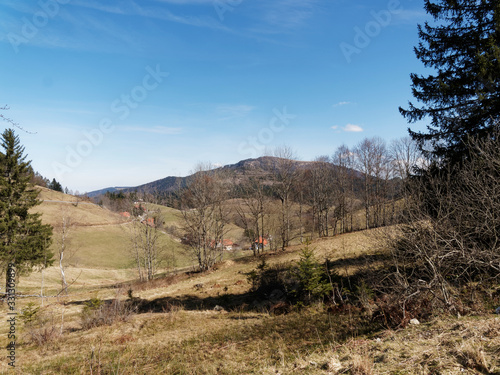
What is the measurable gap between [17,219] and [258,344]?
1211 inches

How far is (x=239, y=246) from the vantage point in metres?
73.1

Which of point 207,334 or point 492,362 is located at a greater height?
point 492,362

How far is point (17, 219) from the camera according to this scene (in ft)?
87.1

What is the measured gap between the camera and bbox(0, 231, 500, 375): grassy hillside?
4281 mm

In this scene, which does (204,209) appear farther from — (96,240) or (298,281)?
(96,240)

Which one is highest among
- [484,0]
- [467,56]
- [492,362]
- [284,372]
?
[484,0]

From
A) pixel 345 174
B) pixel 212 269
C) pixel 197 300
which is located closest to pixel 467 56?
pixel 197 300

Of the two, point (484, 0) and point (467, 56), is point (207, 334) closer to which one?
point (467, 56)

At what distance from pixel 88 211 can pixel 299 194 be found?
6761 cm

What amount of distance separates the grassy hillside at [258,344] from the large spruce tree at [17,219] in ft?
37.9

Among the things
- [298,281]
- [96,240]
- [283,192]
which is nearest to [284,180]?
[283,192]

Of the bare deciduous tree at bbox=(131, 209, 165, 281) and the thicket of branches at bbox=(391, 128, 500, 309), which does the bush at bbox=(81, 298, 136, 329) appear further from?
the bare deciduous tree at bbox=(131, 209, 165, 281)

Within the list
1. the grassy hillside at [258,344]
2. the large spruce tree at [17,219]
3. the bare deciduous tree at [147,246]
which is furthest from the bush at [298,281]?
the large spruce tree at [17,219]

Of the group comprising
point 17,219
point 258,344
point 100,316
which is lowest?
point 100,316
